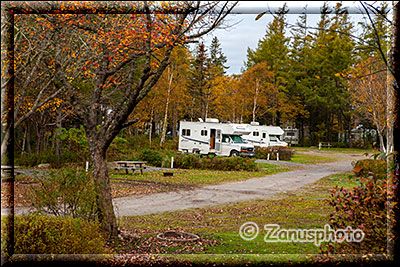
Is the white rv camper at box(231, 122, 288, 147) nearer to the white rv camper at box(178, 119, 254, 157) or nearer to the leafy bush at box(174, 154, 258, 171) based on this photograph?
the white rv camper at box(178, 119, 254, 157)

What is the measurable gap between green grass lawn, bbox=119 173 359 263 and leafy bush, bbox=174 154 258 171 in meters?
5.49

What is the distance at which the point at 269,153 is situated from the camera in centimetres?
2128

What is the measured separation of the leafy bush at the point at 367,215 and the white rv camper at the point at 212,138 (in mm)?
15895

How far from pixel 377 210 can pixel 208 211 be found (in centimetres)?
450

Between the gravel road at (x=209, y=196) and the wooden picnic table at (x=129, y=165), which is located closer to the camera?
the gravel road at (x=209, y=196)

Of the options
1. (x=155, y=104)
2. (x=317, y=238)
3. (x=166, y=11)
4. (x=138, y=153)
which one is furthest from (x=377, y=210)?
(x=155, y=104)

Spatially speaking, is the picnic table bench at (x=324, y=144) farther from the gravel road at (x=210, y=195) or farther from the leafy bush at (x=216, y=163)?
the gravel road at (x=210, y=195)

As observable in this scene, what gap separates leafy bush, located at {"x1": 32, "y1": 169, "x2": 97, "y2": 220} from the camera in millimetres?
4535

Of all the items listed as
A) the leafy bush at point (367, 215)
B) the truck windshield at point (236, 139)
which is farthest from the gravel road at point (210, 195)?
the truck windshield at point (236, 139)

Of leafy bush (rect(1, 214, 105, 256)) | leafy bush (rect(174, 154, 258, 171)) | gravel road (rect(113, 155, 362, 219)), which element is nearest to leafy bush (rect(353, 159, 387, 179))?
leafy bush (rect(1, 214, 105, 256))

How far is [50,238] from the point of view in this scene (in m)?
3.80

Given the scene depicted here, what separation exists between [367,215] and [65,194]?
130 inches

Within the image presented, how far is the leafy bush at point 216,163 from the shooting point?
51.4 ft

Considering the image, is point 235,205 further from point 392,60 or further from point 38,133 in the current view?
point 38,133
